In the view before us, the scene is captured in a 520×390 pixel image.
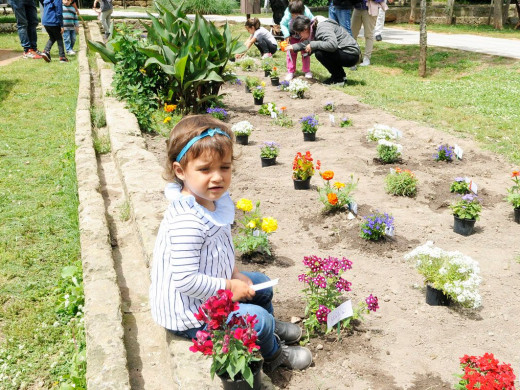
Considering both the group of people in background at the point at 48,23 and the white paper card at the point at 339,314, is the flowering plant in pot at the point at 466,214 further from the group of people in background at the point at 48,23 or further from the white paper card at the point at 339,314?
the group of people in background at the point at 48,23

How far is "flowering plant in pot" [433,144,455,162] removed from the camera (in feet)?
17.1

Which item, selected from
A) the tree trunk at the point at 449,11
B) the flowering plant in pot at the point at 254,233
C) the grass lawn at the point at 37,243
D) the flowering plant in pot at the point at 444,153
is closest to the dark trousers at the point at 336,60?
the flowering plant in pot at the point at 444,153

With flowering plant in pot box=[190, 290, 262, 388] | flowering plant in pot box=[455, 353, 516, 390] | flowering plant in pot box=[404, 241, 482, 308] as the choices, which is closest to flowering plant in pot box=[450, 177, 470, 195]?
flowering plant in pot box=[404, 241, 482, 308]

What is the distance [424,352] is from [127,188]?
7.93ft

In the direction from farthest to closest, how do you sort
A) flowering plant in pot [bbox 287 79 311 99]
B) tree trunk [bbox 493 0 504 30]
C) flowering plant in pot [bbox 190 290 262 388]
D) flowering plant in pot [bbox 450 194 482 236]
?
tree trunk [bbox 493 0 504 30], flowering plant in pot [bbox 287 79 311 99], flowering plant in pot [bbox 450 194 482 236], flowering plant in pot [bbox 190 290 262 388]

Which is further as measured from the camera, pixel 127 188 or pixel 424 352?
pixel 127 188

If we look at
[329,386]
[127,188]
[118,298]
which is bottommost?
[329,386]

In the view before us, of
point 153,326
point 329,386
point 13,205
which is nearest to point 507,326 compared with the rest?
point 329,386

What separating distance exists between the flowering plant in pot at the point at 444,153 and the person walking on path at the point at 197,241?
3.42 metres

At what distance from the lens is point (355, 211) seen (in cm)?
405

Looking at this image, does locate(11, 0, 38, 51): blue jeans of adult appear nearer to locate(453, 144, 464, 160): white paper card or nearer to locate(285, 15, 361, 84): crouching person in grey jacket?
locate(285, 15, 361, 84): crouching person in grey jacket

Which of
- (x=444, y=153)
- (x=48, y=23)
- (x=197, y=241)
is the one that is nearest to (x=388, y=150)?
(x=444, y=153)

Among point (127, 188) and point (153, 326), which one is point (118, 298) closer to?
point (153, 326)

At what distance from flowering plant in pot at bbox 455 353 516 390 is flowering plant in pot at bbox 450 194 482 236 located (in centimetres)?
184
